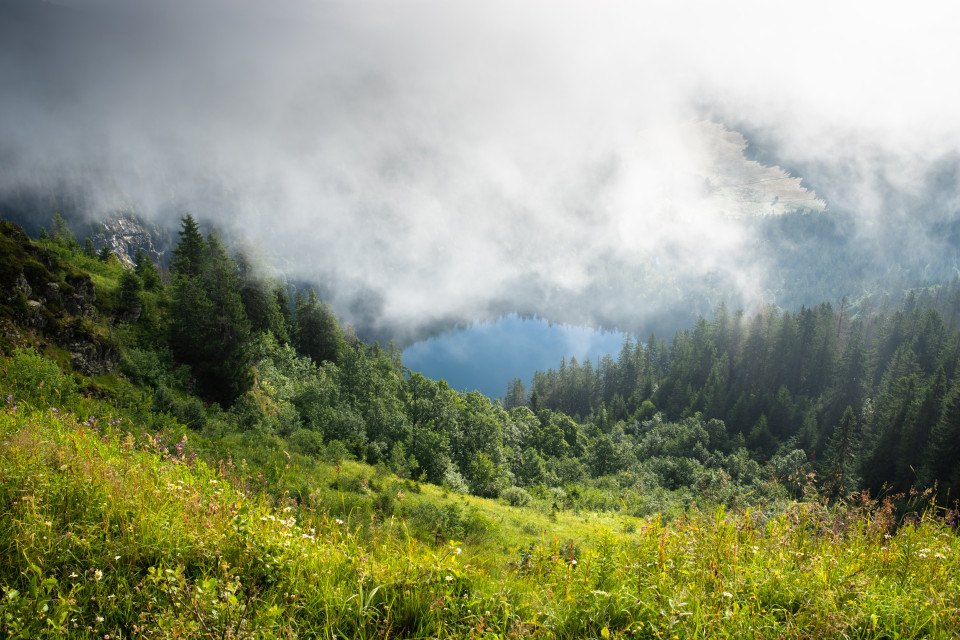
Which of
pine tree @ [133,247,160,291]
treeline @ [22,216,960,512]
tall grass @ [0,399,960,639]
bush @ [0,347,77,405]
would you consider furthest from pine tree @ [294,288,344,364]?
tall grass @ [0,399,960,639]

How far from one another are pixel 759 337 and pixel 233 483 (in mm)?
131794

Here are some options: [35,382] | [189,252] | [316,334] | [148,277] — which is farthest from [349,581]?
[316,334]

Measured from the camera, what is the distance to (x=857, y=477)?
5584 centimetres

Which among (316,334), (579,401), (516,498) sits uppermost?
(316,334)

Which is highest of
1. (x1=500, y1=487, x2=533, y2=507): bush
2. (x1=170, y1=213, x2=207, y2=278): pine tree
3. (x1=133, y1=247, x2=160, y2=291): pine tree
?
(x1=170, y1=213, x2=207, y2=278): pine tree

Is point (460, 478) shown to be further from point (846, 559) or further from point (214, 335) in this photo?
point (846, 559)

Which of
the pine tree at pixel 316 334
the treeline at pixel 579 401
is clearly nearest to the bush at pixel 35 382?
the treeline at pixel 579 401

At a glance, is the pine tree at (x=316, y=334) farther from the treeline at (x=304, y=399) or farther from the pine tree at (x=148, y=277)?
the pine tree at (x=148, y=277)

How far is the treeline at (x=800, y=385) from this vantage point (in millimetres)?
56312

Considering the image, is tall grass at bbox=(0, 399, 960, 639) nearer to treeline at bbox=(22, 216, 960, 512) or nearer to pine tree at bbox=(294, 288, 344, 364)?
treeline at bbox=(22, 216, 960, 512)

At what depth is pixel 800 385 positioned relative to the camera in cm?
10425

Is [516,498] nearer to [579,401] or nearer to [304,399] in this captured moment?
[304,399]

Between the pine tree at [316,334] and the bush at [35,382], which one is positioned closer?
the bush at [35,382]

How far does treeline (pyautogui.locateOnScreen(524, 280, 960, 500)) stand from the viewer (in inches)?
2217
